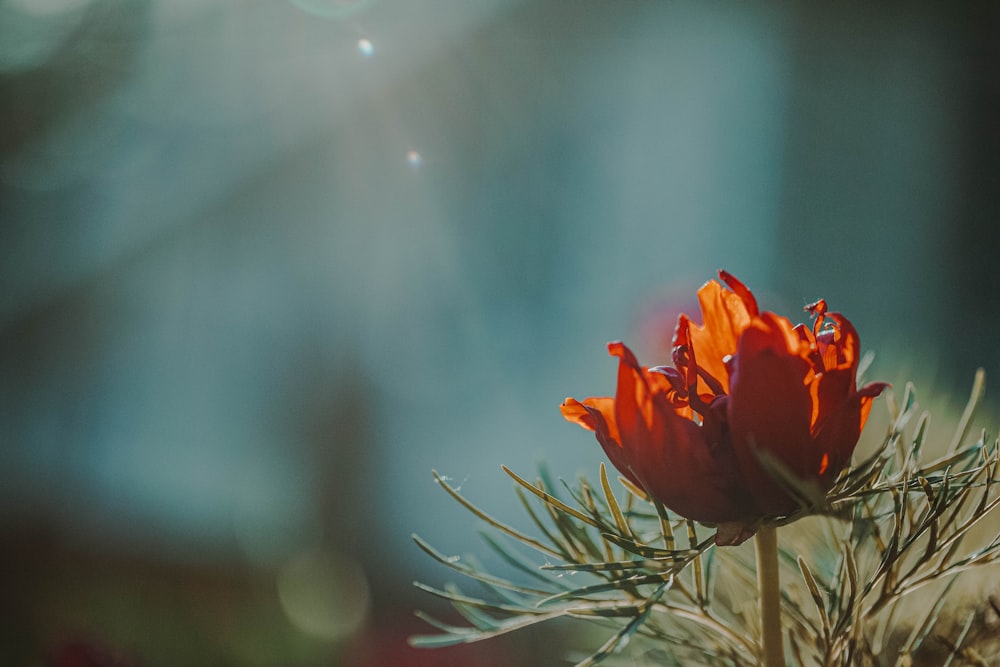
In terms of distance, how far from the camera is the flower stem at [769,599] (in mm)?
128

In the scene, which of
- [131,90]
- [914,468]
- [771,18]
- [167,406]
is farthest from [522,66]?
[914,468]

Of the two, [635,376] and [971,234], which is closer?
[635,376]

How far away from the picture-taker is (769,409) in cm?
12

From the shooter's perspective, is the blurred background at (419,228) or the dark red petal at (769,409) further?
the blurred background at (419,228)

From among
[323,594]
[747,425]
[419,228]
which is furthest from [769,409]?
[419,228]

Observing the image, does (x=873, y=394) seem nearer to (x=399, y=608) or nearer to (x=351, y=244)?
(x=399, y=608)

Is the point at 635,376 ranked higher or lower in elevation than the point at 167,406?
lower

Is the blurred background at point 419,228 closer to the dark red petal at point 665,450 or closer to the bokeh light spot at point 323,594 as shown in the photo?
the bokeh light spot at point 323,594

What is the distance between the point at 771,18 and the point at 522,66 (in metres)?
0.50

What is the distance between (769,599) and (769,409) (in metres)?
0.04

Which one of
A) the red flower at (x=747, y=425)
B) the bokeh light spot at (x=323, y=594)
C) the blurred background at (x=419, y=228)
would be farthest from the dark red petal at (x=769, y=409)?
the blurred background at (x=419, y=228)

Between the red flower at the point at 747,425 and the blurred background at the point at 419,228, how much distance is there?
119cm

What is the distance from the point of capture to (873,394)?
122 mm

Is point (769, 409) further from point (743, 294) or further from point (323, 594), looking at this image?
point (323, 594)
